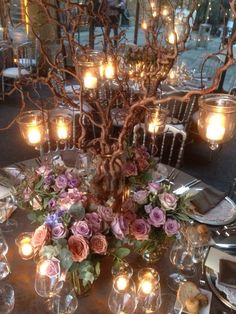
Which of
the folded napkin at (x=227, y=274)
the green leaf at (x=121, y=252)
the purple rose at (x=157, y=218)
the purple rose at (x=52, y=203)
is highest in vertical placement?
the purple rose at (x=52, y=203)

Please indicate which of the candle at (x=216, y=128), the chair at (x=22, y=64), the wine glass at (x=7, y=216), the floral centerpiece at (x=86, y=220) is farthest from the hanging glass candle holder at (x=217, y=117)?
the chair at (x=22, y=64)

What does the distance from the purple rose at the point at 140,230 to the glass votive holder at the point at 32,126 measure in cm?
70

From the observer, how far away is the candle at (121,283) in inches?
43.2

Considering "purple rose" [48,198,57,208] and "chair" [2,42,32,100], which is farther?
"chair" [2,42,32,100]

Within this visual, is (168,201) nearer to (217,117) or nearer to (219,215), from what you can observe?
(217,117)

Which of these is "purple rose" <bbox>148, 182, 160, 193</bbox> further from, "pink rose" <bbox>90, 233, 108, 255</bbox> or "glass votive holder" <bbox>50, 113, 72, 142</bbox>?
"glass votive holder" <bbox>50, 113, 72, 142</bbox>

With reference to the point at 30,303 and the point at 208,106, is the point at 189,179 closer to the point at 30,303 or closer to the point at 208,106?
the point at 208,106

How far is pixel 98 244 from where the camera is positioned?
3.31ft

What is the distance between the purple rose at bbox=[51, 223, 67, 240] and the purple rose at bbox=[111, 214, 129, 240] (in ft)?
0.52

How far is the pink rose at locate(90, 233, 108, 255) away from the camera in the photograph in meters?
1.01

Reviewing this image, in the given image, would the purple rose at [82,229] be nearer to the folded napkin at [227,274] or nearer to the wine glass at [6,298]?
the wine glass at [6,298]

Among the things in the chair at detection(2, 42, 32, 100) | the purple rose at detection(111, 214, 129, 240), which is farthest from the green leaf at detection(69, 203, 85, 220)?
the chair at detection(2, 42, 32, 100)

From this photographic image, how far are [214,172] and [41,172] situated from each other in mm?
2613

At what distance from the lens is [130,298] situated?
1.11 m
